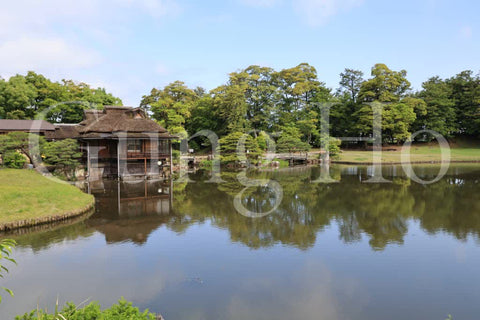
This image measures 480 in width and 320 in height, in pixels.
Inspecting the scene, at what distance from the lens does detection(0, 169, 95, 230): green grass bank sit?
1256 centimetres

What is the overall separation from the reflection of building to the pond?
0.30 feet

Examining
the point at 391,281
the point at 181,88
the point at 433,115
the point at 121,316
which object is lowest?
the point at 391,281

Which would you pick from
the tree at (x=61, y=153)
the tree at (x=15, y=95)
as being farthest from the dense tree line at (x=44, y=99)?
the tree at (x=61, y=153)

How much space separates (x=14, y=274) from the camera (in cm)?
895

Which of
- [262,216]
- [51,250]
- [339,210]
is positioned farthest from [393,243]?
[51,250]

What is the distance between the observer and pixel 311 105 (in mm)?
46094

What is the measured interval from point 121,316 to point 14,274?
6054 millimetres

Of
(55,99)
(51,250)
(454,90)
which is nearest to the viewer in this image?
(51,250)

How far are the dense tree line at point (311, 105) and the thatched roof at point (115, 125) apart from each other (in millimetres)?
11335

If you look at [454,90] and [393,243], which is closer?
[393,243]

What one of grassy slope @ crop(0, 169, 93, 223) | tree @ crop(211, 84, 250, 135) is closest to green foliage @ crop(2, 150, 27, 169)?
grassy slope @ crop(0, 169, 93, 223)

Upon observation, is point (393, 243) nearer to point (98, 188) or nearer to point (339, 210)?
point (339, 210)

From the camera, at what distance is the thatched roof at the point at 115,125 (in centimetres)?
2509

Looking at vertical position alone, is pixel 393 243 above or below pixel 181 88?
below
